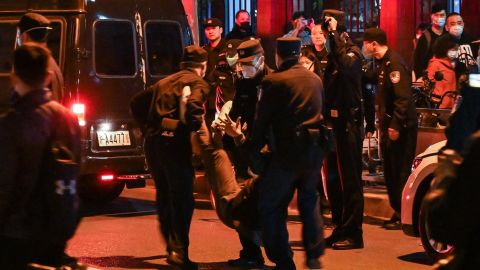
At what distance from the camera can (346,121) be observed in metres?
9.93

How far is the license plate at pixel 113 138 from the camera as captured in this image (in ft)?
39.5

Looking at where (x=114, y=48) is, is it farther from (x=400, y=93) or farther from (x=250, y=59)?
(x=250, y=59)

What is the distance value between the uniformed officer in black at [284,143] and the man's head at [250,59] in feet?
2.47

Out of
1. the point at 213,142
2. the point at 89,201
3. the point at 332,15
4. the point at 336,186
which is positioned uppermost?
the point at 332,15

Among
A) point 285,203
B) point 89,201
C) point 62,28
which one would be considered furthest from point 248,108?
point 89,201

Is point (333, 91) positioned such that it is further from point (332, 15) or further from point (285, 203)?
point (285, 203)

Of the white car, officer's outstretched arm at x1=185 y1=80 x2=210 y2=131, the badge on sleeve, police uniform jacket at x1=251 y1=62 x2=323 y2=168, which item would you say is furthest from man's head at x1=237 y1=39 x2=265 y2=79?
the badge on sleeve

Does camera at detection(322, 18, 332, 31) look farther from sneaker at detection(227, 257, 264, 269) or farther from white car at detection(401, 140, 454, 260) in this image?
sneaker at detection(227, 257, 264, 269)

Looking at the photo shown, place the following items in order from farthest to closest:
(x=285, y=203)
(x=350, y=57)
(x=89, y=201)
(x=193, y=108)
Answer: (x=89, y=201) → (x=350, y=57) → (x=193, y=108) → (x=285, y=203)

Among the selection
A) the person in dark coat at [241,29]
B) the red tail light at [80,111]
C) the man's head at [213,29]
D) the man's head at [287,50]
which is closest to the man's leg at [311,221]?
the man's head at [287,50]

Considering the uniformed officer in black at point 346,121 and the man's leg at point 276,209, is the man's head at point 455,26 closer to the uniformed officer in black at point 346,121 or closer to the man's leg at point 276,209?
the uniformed officer in black at point 346,121

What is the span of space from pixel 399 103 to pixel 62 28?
13.0ft

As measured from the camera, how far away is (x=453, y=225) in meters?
4.92

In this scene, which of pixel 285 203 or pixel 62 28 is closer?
pixel 285 203
